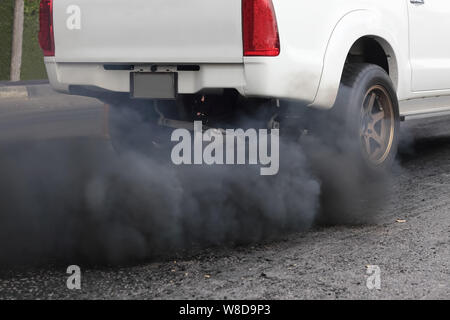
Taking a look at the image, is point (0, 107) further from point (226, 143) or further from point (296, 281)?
point (296, 281)

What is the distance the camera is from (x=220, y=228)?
451 centimetres

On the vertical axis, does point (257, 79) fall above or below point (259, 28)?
below

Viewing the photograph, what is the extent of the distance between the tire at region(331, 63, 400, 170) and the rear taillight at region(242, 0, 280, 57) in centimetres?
87

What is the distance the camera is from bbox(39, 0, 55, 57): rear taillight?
5.36 metres

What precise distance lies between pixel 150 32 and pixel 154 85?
1.13 ft

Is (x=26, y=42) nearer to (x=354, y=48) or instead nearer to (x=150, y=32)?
(x=354, y=48)

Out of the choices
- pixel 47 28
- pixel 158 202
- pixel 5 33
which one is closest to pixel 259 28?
pixel 158 202

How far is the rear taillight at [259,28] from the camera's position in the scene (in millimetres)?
4574

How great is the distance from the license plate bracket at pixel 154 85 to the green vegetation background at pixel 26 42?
14.0 m

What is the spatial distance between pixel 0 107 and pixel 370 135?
29.5 ft

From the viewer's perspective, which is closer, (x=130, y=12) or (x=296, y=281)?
(x=296, y=281)

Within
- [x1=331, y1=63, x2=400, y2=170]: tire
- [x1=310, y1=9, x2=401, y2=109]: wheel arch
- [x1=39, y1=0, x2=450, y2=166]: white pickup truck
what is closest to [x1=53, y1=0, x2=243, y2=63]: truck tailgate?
[x1=39, y1=0, x2=450, y2=166]: white pickup truck

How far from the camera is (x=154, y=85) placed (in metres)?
4.96

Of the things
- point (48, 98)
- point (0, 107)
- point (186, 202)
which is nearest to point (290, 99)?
point (186, 202)
